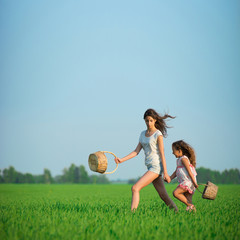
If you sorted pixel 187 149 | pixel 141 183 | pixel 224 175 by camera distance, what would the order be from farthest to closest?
pixel 224 175
pixel 187 149
pixel 141 183

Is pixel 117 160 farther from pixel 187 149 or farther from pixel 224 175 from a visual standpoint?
pixel 224 175

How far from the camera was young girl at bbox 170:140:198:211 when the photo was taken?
629 centimetres

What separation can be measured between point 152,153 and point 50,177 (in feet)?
302

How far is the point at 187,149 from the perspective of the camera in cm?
648

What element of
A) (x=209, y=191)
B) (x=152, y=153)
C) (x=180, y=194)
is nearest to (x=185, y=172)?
(x=180, y=194)

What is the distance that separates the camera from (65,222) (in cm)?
512

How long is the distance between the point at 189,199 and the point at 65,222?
277cm

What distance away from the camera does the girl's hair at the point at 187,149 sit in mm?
6492

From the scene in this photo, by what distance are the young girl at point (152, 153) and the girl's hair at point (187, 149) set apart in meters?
0.41

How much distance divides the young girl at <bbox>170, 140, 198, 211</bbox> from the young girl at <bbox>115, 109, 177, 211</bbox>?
36 centimetres

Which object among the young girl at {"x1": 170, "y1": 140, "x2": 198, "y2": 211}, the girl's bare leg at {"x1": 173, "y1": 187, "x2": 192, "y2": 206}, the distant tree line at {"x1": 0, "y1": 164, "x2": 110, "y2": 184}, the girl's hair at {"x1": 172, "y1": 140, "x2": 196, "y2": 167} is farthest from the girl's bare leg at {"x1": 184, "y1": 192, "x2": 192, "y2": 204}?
the distant tree line at {"x1": 0, "y1": 164, "x2": 110, "y2": 184}

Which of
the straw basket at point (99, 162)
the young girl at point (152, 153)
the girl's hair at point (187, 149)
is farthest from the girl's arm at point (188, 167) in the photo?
the straw basket at point (99, 162)

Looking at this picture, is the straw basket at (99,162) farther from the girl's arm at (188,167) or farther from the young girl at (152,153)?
the girl's arm at (188,167)

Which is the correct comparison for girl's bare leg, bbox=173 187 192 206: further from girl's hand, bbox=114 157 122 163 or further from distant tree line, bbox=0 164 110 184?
distant tree line, bbox=0 164 110 184
